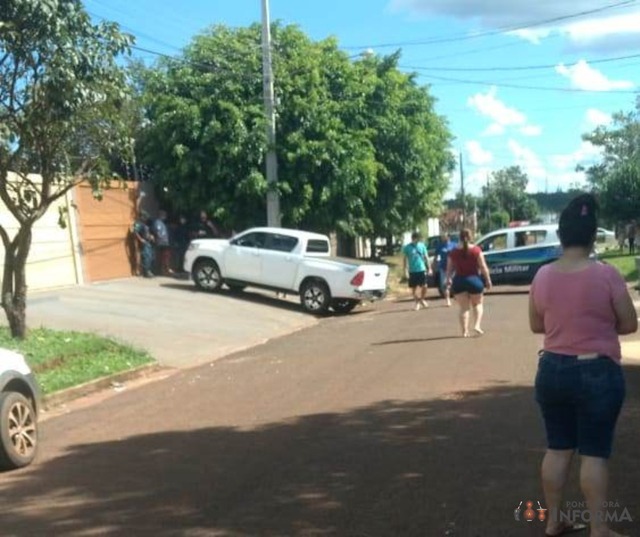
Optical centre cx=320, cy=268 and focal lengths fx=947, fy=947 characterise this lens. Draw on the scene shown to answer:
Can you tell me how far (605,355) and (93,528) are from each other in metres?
3.27

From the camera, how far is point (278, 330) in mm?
19750

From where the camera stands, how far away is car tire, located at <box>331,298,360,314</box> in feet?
74.0

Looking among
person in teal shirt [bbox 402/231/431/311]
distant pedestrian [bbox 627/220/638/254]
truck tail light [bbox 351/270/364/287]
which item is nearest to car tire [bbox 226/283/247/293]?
truck tail light [bbox 351/270/364/287]

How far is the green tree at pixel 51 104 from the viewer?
12555mm

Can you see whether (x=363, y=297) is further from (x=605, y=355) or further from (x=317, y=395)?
(x=605, y=355)

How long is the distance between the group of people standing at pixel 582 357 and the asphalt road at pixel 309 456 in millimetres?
650

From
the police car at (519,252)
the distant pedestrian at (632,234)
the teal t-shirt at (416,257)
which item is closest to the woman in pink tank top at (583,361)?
the teal t-shirt at (416,257)

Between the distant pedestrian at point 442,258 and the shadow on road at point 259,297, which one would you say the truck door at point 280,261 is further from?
the distant pedestrian at point 442,258

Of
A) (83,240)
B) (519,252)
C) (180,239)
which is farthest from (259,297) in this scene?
(519,252)

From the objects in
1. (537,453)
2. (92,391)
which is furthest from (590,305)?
(92,391)

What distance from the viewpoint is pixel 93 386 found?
1223 centimetres

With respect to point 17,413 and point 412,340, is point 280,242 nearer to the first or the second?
point 412,340

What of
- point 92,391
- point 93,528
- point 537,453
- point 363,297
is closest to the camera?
point 93,528

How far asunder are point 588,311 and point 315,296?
57.6ft
